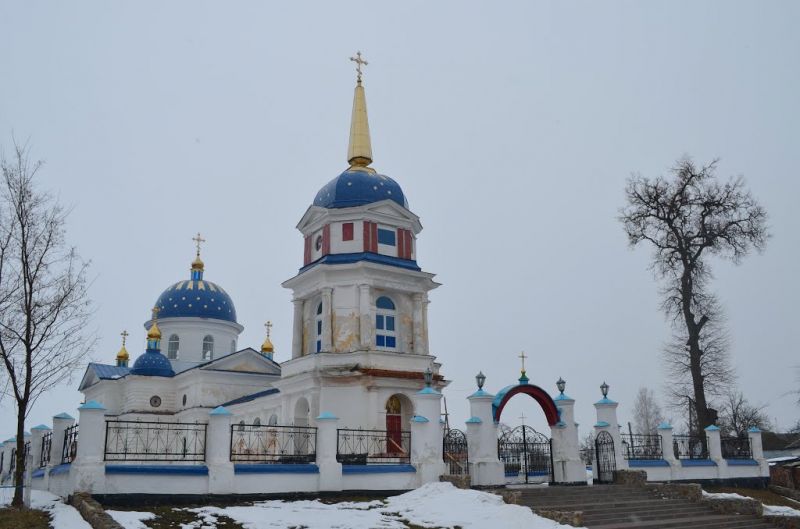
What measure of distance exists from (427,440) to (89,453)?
29.0ft

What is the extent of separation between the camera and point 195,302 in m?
47.1

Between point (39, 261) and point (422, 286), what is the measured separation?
16.3m

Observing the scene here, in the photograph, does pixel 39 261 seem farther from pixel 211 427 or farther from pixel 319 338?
pixel 319 338

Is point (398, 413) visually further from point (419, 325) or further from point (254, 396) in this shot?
point (254, 396)

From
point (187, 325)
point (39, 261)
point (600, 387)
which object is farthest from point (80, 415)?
point (187, 325)

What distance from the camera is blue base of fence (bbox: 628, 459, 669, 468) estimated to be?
23812mm

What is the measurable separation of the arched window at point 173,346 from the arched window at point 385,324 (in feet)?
66.6

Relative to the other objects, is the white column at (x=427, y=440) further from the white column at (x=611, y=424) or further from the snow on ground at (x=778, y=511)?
the snow on ground at (x=778, y=511)

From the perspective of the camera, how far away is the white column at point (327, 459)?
19.5 m

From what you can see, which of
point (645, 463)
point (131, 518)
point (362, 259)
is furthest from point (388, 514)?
point (362, 259)

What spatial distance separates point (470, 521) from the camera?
56.0ft

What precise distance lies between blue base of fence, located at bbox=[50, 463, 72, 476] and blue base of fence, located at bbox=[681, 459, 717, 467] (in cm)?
1919

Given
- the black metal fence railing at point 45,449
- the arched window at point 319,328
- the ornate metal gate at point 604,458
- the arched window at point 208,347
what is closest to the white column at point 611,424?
the ornate metal gate at point 604,458

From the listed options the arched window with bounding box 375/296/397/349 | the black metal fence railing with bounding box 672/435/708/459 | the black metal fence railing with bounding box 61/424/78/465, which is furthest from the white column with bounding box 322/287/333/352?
the black metal fence railing with bounding box 672/435/708/459
